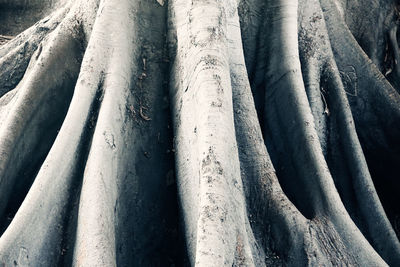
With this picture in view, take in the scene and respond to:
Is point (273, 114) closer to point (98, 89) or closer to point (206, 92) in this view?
point (206, 92)

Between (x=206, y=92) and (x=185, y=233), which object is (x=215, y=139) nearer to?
(x=206, y=92)

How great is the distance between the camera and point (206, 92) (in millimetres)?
1986

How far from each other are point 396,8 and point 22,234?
4007 mm

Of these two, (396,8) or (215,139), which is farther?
(396,8)

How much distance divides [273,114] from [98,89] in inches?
44.9

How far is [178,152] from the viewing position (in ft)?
7.32

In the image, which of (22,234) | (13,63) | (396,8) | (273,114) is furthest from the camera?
(396,8)

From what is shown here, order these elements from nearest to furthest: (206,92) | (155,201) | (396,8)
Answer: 1. (206,92)
2. (155,201)
3. (396,8)

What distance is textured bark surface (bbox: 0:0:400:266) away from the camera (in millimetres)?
1885

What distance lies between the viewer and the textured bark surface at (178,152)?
6.18 ft

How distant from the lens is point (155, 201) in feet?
7.41

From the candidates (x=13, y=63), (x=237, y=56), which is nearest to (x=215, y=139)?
(x=237, y=56)

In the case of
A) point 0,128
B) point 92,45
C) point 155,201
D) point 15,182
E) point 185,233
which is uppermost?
point 92,45

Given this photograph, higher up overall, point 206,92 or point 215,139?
point 206,92
